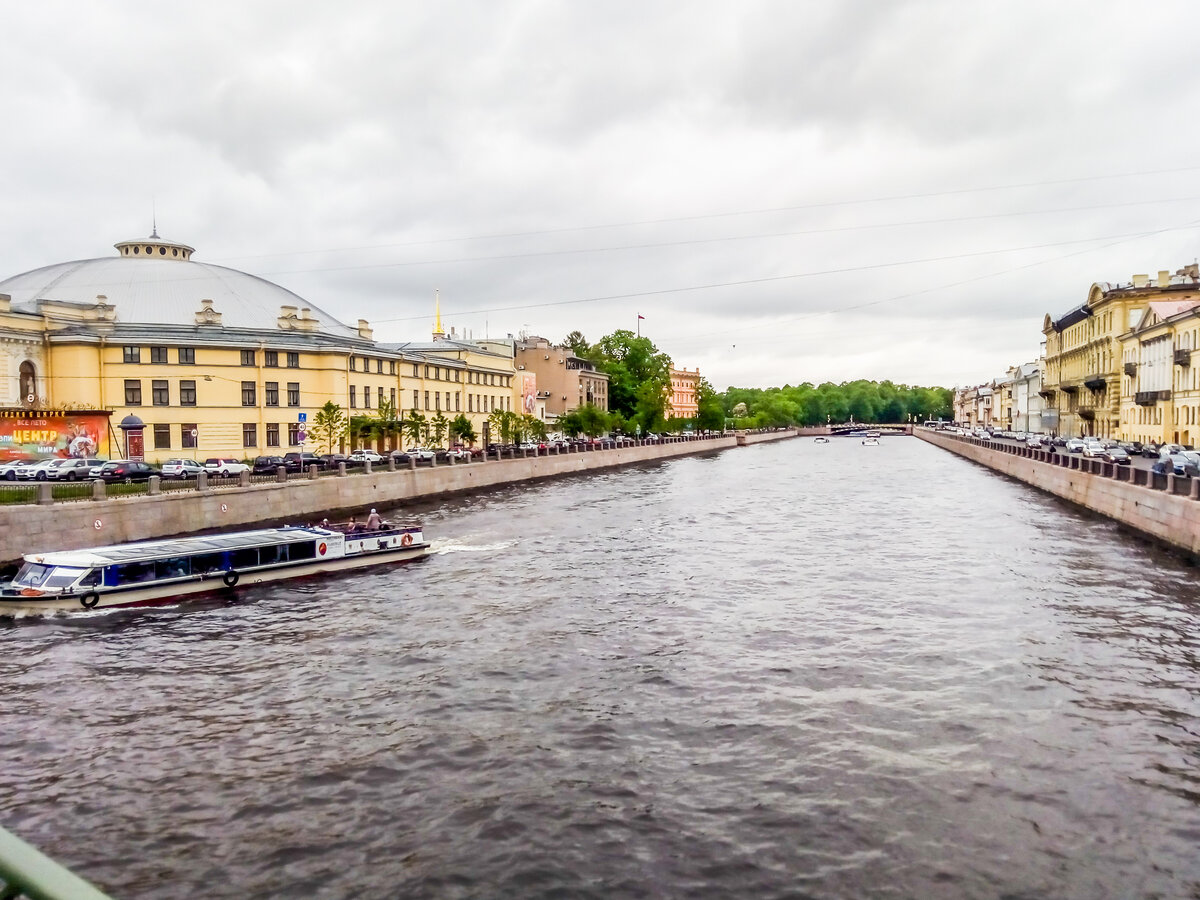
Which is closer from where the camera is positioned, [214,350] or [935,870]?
[935,870]

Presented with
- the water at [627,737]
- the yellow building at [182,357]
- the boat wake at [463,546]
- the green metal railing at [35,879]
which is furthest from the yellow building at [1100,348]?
the green metal railing at [35,879]

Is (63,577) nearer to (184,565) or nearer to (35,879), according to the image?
→ (184,565)

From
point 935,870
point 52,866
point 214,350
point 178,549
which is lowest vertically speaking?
point 935,870

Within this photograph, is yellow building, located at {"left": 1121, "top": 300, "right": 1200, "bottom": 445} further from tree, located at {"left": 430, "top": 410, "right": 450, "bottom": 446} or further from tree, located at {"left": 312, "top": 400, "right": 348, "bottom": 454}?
tree, located at {"left": 312, "top": 400, "right": 348, "bottom": 454}

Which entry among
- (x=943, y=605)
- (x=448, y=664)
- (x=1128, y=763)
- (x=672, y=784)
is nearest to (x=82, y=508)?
(x=448, y=664)

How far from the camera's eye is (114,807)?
12148mm

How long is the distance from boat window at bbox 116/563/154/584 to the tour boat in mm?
24

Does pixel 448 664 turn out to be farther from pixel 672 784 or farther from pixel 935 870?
pixel 935 870

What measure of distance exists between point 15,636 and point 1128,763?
902 inches

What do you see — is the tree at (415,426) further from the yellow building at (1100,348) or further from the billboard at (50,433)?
the yellow building at (1100,348)

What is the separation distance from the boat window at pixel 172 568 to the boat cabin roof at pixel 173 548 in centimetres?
17

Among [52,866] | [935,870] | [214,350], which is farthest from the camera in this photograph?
[214,350]

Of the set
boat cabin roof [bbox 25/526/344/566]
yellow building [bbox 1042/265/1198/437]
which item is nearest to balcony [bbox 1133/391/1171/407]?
yellow building [bbox 1042/265/1198/437]

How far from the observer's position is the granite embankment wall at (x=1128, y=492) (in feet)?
96.9
